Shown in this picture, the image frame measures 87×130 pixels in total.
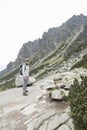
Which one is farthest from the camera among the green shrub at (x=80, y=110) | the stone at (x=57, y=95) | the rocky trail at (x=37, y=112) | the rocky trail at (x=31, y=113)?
the stone at (x=57, y=95)

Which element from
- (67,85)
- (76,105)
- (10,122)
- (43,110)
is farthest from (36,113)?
(67,85)

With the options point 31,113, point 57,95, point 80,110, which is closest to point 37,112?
point 31,113

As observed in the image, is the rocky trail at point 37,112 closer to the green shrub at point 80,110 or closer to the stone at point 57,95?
the stone at point 57,95

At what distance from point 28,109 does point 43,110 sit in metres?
1.24

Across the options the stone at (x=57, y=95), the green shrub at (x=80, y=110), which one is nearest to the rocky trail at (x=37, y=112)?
the stone at (x=57, y=95)

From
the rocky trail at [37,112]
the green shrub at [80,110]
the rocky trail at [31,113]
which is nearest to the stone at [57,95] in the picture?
the rocky trail at [37,112]

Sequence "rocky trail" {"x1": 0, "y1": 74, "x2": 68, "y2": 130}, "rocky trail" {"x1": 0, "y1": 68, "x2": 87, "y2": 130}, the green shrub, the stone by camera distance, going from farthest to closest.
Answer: the stone, "rocky trail" {"x1": 0, "y1": 74, "x2": 68, "y2": 130}, "rocky trail" {"x1": 0, "y1": 68, "x2": 87, "y2": 130}, the green shrub

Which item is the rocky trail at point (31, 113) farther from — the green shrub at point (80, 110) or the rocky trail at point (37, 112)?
the green shrub at point (80, 110)

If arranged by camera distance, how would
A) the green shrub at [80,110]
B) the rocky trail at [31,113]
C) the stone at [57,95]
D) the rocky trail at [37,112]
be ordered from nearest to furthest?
the green shrub at [80,110], the rocky trail at [37,112], the rocky trail at [31,113], the stone at [57,95]

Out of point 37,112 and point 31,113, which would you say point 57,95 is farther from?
point 31,113

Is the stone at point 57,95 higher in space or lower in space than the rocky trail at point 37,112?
higher

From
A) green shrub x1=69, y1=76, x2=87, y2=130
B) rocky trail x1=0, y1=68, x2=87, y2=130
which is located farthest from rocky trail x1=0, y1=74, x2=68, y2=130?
green shrub x1=69, y1=76, x2=87, y2=130

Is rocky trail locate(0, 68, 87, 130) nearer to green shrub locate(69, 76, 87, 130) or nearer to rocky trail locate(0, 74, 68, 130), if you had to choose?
rocky trail locate(0, 74, 68, 130)

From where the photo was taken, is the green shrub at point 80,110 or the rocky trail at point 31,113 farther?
the rocky trail at point 31,113
